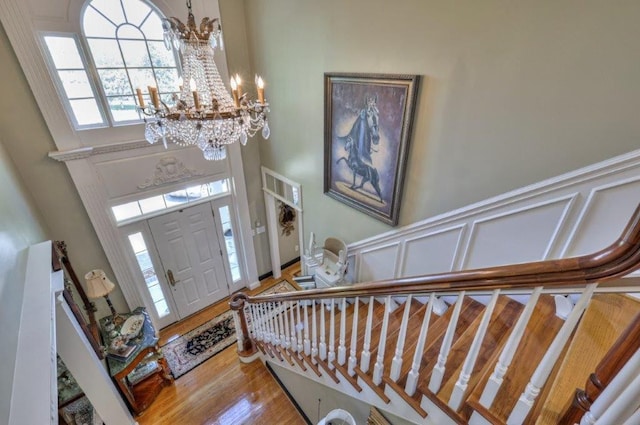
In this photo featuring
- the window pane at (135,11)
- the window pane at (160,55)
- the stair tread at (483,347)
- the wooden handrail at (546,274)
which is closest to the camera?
the wooden handrail at (546,274)

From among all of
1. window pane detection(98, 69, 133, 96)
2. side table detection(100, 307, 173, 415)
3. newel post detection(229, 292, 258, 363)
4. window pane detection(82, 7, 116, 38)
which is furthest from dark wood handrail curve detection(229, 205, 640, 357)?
window pane detection(82, 7, 116, 38)

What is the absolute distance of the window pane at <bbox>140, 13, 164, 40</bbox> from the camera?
331cm

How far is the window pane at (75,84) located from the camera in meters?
2.97

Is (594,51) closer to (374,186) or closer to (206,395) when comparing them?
(374,186)

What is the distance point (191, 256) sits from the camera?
446 centimetres

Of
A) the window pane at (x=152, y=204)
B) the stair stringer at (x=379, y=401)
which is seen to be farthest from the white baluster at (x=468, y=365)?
the window pane at (x=152, y=204)

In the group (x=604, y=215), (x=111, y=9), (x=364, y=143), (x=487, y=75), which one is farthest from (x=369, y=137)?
(x=111, y=9)

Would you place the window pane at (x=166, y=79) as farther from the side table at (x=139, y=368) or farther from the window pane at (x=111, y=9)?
the side table at (x=139, y=368)

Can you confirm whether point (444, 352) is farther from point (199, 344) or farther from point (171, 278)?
point (171, 278)

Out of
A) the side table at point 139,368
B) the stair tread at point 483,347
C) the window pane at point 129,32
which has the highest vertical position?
the window pane at point 129,32

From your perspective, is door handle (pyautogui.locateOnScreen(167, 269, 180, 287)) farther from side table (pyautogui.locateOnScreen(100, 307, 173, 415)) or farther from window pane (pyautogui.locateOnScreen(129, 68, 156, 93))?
window pane (pyautogui.locateOnScreen(129, 68, 156, 93))

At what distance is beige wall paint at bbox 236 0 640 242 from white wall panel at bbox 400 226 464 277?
0.22 m

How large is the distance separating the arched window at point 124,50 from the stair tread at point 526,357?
4.34 meters

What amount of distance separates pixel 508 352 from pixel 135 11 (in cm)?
462
